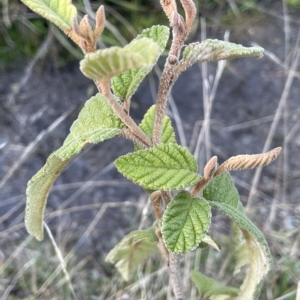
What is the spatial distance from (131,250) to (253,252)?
0.23 meters

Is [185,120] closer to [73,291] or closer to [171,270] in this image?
[73,291]

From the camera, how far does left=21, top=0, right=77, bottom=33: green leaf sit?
0.47 meters

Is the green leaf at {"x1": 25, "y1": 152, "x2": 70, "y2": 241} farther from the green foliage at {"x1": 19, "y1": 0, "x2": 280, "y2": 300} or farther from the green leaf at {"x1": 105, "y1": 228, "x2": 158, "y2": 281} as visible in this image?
the green leaf at {"x1": 105, "y1": 228, "x2": 158, "y2": 281}

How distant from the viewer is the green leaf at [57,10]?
0.47 m

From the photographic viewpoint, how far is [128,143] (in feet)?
4.99

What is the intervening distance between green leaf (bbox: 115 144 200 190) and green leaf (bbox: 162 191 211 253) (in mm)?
38

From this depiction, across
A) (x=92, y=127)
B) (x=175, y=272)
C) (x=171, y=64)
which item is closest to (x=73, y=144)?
(x=92, y=127)

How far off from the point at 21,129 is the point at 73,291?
1.98 feet

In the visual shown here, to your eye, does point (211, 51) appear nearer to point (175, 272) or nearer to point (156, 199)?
point (156, 199)

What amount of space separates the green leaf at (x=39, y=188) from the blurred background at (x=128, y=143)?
0.53 meters

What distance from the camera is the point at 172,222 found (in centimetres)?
56

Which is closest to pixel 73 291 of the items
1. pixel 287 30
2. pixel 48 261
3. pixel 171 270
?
pixel 48 261

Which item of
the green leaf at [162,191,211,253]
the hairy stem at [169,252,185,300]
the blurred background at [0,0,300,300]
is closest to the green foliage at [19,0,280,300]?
the green leaf at [162,191,211,253]

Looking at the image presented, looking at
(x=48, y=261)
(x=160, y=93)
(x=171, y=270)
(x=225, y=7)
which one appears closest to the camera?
(x=160, y=93)
